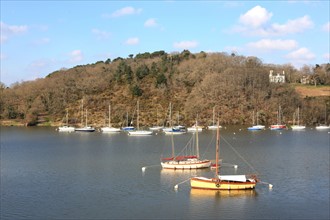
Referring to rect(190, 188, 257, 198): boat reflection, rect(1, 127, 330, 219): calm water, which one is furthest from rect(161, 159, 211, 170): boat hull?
rect(190, 188, 257, 198): boat reflection

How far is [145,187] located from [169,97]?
439ft

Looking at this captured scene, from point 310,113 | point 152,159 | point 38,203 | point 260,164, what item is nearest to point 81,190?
point 38,203

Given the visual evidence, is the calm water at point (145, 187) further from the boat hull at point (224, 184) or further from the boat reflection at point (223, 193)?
the boat hull at point (224, 184)

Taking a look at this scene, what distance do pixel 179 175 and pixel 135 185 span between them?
7584 mm

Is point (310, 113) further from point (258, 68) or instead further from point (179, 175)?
point (179, 175)

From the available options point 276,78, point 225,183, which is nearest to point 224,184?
point 225,183

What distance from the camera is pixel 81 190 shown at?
147ft

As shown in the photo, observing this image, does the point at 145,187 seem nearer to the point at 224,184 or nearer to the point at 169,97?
the point at 224,184

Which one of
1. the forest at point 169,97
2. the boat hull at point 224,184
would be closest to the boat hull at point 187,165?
the boat hull at point 224,184

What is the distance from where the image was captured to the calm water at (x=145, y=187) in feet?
119

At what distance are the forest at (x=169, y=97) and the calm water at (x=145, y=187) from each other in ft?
266

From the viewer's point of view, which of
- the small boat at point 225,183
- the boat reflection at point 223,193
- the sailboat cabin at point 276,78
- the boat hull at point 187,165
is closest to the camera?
the boat reflection at point 223,193

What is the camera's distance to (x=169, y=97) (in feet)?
586

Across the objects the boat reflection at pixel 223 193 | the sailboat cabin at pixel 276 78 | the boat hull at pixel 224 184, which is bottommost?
the boat reflection at pixel 223 193
